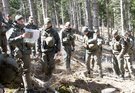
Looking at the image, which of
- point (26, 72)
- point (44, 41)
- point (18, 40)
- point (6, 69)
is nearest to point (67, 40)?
point (44, 41)

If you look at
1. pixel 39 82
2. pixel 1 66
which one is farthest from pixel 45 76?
pixel 1 66

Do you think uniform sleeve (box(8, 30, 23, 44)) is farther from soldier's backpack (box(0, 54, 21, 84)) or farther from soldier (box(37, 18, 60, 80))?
soldier's backpack (box(0, 54, 21, 84))

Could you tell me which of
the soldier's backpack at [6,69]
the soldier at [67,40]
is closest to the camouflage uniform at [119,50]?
the soldier at [67,40]

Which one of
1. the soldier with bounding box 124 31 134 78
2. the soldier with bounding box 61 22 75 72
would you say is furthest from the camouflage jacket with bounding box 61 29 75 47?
the soldier with bounding box 124 31 134 78

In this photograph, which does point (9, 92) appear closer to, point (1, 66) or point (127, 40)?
point (1, 66)

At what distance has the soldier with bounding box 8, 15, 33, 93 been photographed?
29.5 ft

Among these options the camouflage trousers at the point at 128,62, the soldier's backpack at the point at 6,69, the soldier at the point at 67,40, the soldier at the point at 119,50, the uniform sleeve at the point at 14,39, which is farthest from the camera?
the camouflage trousers at the point at 128,62

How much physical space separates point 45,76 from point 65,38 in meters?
2.76

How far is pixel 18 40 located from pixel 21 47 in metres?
0.44

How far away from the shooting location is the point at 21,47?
30.7 feet

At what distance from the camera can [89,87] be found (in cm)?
1244

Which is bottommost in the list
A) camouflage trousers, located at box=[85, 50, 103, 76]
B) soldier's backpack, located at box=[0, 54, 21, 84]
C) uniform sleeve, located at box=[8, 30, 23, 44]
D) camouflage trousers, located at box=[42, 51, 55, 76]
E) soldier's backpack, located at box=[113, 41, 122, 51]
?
camouflage trousers, located at box=[85, 50, 103, 76]

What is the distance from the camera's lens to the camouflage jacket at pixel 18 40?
8955mm

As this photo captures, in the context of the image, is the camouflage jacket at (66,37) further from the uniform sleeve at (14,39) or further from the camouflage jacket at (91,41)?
the uniform sleeve at (14,39)
